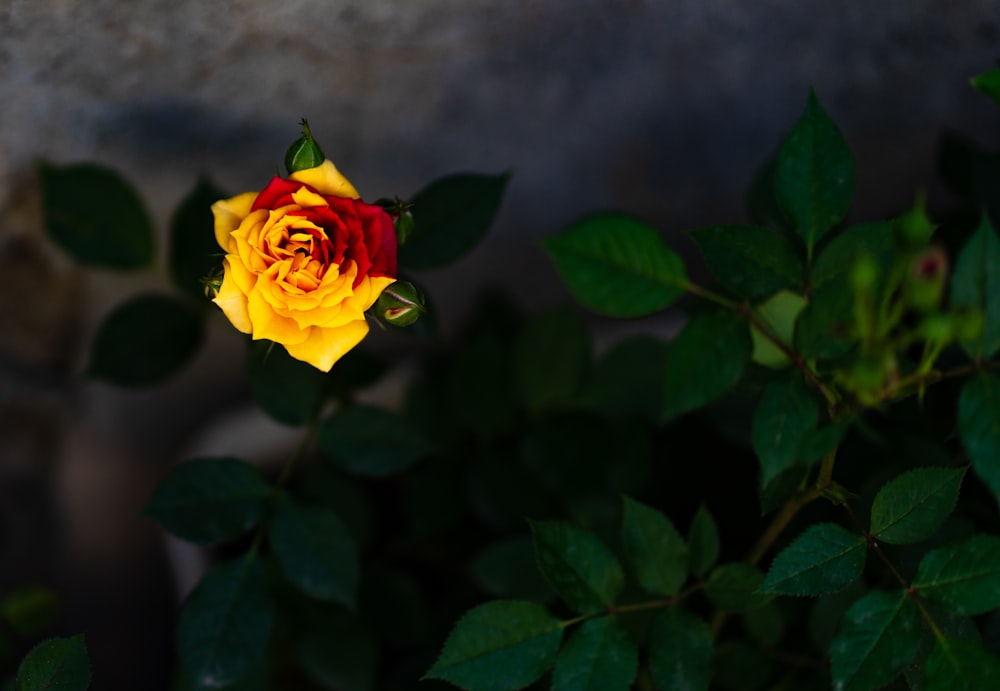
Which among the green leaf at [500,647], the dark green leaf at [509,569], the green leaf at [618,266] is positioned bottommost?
the dark green leaf at [509,569]

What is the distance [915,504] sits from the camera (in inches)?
22.6

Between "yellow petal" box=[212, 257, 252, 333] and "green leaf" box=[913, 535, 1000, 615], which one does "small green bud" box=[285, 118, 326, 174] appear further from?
"green leaf" box=[913, 535, 1000, 615]

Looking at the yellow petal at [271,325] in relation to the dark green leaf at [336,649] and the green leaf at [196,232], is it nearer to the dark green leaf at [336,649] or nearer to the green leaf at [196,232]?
the green leaf at [196,232]

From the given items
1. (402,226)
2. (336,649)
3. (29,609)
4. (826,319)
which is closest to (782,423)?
(826,319)

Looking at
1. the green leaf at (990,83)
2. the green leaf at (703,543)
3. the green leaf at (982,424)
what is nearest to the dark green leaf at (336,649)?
the green leaf at (703,543)

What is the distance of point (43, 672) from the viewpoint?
558mm

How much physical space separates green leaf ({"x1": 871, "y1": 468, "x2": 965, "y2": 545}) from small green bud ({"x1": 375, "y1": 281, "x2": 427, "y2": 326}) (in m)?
0.32

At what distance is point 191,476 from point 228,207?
0.26 meters

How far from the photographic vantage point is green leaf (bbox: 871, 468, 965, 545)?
567 millimetres

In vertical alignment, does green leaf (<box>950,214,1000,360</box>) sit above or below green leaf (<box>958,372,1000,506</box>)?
above

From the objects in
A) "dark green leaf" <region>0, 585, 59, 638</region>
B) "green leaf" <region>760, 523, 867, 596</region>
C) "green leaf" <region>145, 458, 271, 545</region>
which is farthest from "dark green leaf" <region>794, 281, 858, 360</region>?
"dark green leaf" <region>0, 585, 59, 638</region>

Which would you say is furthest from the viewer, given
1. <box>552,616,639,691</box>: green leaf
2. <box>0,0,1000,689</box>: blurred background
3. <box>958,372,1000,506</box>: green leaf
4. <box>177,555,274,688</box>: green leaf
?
<box>0,0,1000,689</box>: blurred background

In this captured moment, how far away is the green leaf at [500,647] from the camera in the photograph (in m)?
0.61

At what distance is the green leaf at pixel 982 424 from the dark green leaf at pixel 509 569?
399mm
